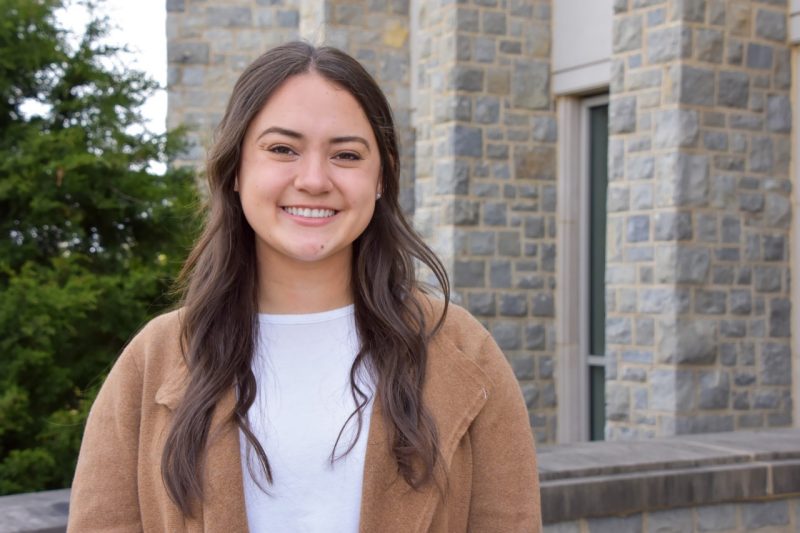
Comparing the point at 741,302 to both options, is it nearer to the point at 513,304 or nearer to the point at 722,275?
the point at 722,275

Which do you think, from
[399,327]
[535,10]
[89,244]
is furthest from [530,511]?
[535,10]

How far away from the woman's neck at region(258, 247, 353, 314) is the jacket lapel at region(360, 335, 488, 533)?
8.6 inches

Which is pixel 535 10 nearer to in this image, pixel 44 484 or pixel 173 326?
pixel 44 484

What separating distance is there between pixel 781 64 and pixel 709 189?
105 centimetres

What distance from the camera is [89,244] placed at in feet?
15.3

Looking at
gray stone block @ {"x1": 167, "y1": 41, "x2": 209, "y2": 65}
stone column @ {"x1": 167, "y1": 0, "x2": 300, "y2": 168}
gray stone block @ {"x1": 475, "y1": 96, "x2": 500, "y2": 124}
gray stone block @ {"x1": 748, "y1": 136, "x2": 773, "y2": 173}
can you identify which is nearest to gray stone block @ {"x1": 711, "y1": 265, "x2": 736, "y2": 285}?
gray stone block @ {"x1": 748, "y1": 136, "x2": 773, "y2": 173}

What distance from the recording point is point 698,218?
6.82m

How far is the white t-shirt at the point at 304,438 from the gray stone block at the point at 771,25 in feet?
19.4

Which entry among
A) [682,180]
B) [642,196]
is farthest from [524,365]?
[682,180]

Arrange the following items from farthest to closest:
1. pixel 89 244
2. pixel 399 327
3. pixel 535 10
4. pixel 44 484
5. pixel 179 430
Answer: pixel 535 10 < pixel 89 244 < pixel 44 484 < pixel 399 327 < pixel 179 430

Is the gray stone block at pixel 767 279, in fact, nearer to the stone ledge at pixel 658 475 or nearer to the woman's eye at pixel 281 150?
the stone ledge at pixel 658 475

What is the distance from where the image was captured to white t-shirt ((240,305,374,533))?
1802 millimetres

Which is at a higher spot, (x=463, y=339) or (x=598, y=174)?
(x=598, y=174)

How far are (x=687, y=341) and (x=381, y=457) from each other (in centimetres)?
529
